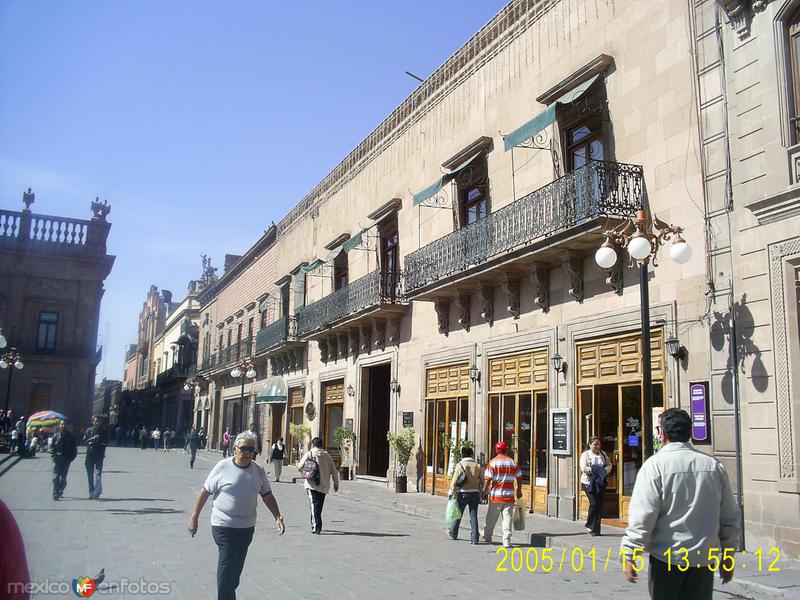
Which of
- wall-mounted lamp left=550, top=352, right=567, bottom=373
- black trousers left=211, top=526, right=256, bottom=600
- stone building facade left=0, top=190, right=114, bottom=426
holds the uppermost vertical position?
stone building facade left=0, top=190, right=114, bottom=426

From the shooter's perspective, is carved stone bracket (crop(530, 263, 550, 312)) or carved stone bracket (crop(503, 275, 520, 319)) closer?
carved stone bracket (crop(530, 263, 550, 312))

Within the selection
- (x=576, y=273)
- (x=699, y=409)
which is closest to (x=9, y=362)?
(x=576, y=273)

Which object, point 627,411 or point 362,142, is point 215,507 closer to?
point 627,411

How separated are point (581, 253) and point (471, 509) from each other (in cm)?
546

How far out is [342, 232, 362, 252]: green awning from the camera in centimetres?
2392

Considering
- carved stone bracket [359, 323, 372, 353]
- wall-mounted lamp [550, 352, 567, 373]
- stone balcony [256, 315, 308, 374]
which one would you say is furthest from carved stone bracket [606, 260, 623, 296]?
stone balcony [256, 315, 308, 374]

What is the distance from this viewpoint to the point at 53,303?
70.5 feet

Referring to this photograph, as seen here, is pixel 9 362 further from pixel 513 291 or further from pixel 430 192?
pixel 513 291

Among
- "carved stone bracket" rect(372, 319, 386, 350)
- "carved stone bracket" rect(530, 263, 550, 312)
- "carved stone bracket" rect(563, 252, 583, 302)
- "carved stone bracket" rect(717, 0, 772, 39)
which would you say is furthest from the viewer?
"carved stone bracket" rect(372, 319, 386, 350)

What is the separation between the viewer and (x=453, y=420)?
18.7m

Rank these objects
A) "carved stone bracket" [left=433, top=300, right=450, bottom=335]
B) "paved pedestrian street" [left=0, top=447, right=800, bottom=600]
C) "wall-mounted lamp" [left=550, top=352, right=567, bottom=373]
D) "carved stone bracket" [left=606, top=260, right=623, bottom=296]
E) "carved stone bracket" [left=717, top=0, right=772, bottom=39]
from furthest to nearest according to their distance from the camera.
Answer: "carved stone bracket" [left=433, top=300, right=450, bottom=335], "wall-mounted lamp" [left=550, top=352, right=567, bottom=373], "carved stone bracket" [left=606, top=260, right=623, bottom=296], "carved stone bracket" [left=717, top=0, right=772, bottom=39], "paved pedestrian street" [left=0, top=447, right=800, bottom=600]

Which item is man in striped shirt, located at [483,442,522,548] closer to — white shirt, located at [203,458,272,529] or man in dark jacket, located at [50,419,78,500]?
white shirt, located at [203,458,272,529]

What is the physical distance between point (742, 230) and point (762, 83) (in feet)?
7.12

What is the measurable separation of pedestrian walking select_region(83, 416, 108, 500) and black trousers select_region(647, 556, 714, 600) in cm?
1332
